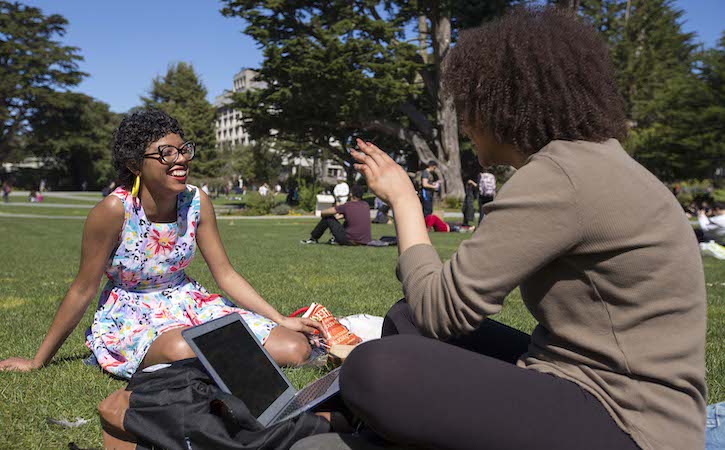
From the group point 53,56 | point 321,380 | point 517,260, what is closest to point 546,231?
point 517,260

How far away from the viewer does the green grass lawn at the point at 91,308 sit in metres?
2.74

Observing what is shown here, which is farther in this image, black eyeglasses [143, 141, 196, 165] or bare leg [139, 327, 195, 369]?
black eyeglasses [143, 141, 196, 165]

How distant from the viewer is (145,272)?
10.7 ft

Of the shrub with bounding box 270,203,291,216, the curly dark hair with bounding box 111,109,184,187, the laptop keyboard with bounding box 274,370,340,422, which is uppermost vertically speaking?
the curly dark hair with bounding box 111,109,184,187

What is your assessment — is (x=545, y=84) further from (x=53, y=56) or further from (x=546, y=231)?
(x=53, y=56)

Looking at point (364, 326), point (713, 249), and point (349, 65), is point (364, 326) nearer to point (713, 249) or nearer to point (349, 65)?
point (713, 249)

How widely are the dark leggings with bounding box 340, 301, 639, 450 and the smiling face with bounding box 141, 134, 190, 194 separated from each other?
1.88 metres

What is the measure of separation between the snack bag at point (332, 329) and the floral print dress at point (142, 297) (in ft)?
0.98

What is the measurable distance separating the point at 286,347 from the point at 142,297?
0.82 metres

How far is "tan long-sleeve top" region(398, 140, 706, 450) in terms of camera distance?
1551 millimetres

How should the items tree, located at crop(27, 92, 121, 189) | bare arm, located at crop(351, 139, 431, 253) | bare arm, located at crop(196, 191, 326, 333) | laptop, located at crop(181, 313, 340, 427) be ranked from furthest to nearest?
tree, located at crop(27, 92, 121, 189), bare arm, located at crop(196, 191, 326, 333), laptop, located at crop(181, 313, 340, 427), bare arm, located at crop(351, 139, 431, 253)

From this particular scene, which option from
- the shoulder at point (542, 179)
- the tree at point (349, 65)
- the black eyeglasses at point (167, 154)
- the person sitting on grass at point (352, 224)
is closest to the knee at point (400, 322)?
the shoulder at point (542, 179)

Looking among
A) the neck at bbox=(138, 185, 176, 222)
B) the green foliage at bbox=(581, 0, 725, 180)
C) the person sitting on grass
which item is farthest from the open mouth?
the green foliage at bbox=(581, 0, 725, 180)

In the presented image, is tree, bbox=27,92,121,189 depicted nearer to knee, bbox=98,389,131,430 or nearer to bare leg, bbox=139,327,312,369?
bare leg, bbox=139,327,312,369
